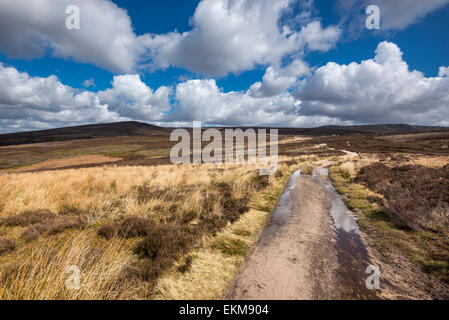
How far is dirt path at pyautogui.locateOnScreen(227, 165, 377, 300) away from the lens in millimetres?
3805

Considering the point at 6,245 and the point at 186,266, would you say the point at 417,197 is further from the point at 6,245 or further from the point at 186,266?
the point at 6,245

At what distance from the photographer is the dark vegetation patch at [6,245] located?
4259 mm

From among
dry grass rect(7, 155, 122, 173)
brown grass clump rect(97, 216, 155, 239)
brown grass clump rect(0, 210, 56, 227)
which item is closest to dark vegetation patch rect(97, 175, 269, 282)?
brown grass clump rect(97, 216, 155, 239)

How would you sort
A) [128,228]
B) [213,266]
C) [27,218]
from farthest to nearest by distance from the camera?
1. [27,218]
2. [128,228]
3. [213,266]

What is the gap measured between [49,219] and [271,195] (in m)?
10.0

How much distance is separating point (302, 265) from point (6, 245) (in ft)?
22.7

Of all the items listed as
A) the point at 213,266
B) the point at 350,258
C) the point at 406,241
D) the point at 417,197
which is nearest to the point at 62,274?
the point at 213,266

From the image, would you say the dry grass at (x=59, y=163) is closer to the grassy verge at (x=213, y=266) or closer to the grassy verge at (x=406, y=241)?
the grassy verge at (x=213, y=266)

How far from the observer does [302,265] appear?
465 cm

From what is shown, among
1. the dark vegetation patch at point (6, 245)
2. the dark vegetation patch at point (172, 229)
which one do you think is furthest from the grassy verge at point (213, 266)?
the dark vegetation patch at point (6, 245)

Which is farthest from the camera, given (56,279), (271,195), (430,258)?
(271,195)
